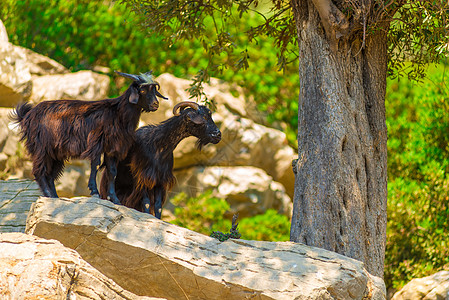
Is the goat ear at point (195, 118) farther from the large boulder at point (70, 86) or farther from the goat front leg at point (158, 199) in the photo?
the large boulder at point (70, 86)

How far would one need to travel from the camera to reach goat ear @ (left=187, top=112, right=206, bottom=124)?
6.71m

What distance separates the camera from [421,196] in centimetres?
1141

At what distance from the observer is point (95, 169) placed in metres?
6.26

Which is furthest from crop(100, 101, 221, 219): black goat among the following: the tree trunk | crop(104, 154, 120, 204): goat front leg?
the tree trunk

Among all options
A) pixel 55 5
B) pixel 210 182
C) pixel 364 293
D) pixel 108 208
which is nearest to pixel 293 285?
pixel 364 293

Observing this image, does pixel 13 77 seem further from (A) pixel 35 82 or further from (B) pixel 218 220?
(B) pixel 218 220

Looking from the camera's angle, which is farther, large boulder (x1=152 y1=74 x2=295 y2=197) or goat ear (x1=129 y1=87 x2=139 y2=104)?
large boulder (x1=152 y1=74 x2=295 y2=197)

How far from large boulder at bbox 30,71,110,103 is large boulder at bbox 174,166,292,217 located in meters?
2.58

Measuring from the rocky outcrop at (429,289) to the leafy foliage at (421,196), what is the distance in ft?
7.36

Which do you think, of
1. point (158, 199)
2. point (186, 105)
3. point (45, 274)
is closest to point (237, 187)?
point (158, 199)

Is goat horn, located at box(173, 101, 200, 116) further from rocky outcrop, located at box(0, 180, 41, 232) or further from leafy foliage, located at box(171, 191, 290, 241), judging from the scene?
leafy foliage, located at box(171, 191, 290, 241)

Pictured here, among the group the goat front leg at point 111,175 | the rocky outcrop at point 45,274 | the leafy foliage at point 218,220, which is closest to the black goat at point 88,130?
the goat front leg at point 111,175

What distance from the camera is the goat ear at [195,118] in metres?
6.71

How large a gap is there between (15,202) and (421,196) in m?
7.63
